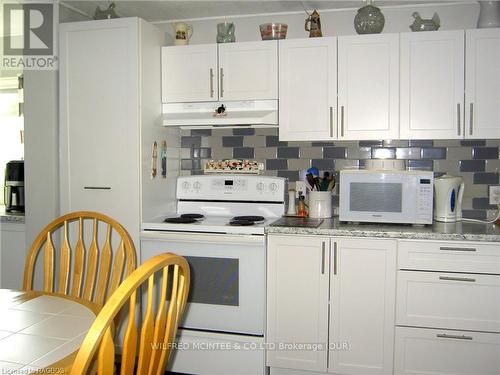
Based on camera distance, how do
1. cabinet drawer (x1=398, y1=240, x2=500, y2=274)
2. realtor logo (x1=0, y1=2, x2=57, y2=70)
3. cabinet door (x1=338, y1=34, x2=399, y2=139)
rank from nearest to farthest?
cabinet drawer (x1=398, y1=240, x2=500, y2=274)
cabinet door (x1=338, y1=34, x2=399, y2=139)
realtor logo (x1=0, y1=2, x2=57, y2=70)

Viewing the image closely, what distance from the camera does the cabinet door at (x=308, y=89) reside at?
2.57 metres

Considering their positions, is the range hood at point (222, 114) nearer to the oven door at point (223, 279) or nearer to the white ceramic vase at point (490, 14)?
the oven door at point (223, 279)

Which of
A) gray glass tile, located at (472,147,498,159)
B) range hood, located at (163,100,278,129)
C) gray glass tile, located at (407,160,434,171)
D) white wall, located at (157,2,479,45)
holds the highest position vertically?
white wall, located at (157,2,479,45)

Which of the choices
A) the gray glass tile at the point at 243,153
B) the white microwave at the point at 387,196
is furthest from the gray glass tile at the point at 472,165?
the gray glass tile at the point at 243,153

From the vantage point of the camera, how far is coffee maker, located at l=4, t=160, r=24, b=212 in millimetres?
2938

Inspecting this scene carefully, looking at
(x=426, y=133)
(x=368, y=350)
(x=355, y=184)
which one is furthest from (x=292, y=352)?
(x=426, y=133)

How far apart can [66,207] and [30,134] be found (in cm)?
50

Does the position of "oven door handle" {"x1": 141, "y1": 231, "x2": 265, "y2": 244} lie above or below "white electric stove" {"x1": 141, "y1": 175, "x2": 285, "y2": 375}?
above

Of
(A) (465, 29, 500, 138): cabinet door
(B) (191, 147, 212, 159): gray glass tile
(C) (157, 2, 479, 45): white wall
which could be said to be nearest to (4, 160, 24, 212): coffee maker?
(B) (191, 147, 212, 159): gray glass tile

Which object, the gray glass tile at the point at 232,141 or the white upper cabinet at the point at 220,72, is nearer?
the white upper cabinet at the point at 220,72

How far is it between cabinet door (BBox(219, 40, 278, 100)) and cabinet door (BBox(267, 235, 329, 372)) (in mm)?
909

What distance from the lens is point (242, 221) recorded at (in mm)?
2568

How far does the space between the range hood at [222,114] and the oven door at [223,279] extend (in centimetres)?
72

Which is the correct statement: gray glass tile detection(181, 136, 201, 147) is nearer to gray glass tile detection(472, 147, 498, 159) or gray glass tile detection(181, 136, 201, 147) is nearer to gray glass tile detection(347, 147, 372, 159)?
gray glass tile detection(347, 147, 372, 159)
